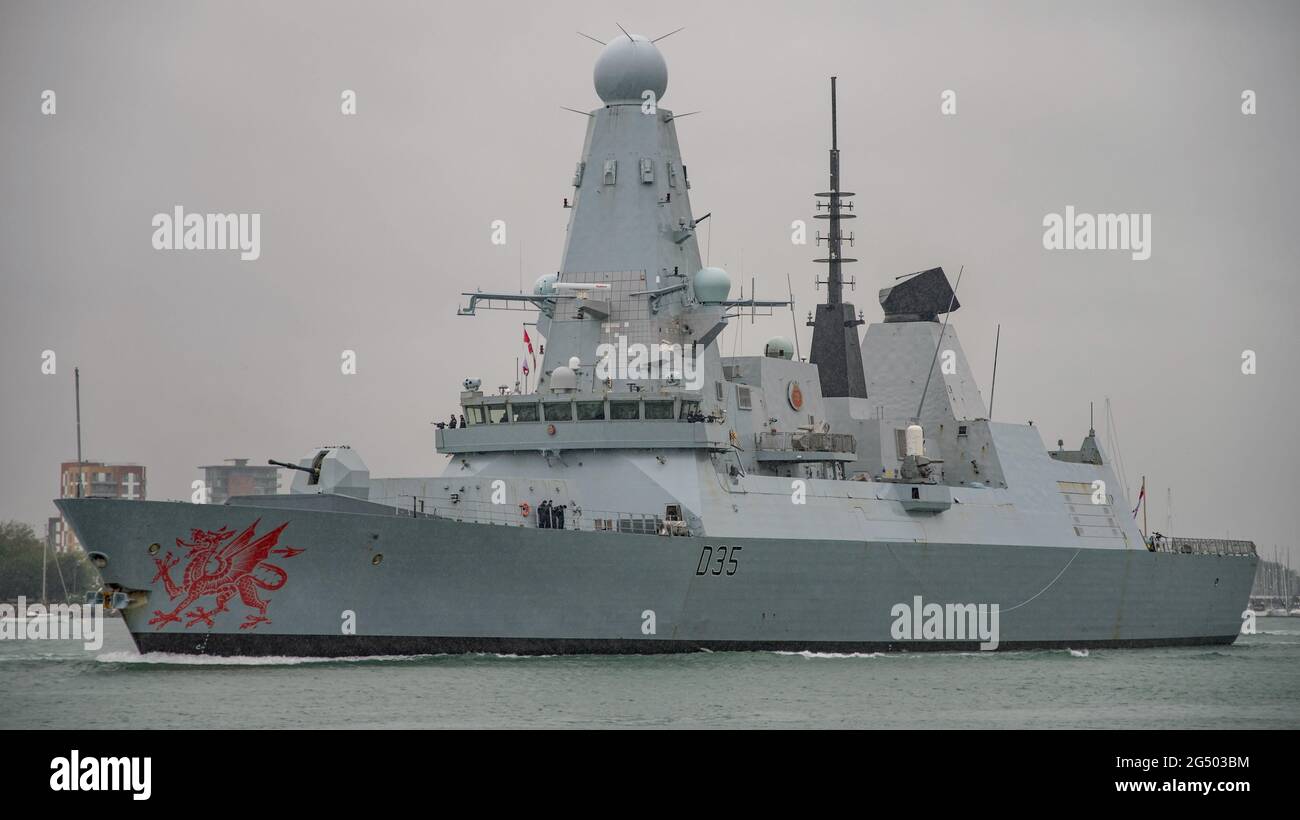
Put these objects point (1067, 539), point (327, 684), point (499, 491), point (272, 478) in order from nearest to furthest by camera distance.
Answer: point (327, 684) → point (499, 491) → point (1067, 539) → point (272, 478)

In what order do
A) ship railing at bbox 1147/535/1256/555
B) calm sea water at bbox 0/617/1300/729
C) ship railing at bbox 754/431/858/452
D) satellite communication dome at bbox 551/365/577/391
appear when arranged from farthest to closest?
ship railing at bbox 1147/535/1256/555
ship railing at bbox 754/431/858/452
satellite communication dome at bbox 551/365/577/391
calm sea water at bbox 0/617/1300/729

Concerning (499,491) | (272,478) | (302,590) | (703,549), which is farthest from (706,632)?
(272,478)

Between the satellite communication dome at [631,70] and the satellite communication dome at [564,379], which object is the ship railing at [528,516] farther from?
the satellite communication dome at [631,70]

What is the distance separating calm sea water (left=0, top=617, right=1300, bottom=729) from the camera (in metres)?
20.9

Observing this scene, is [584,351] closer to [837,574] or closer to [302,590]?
[837,574]

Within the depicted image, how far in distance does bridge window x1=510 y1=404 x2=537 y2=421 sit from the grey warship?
0.04 m

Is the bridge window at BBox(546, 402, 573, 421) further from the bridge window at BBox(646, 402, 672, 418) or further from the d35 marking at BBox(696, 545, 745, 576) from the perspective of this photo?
the d35 marking at BBox(696, 545, 745, 576)

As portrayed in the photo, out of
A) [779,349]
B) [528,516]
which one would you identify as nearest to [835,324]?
[779,349]

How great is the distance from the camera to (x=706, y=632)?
28844mm

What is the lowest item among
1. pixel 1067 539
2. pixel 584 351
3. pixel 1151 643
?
pixel 1151 643

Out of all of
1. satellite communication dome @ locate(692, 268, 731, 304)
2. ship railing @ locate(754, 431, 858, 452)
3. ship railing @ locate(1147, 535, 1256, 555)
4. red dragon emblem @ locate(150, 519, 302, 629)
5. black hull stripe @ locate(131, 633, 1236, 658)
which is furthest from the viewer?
ship railing @ locate(1147, 535, 1256, 555)

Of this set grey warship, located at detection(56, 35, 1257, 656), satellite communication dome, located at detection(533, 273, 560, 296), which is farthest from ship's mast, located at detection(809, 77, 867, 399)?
satellite communication dome, located at detection(533, 273, 560, 296)

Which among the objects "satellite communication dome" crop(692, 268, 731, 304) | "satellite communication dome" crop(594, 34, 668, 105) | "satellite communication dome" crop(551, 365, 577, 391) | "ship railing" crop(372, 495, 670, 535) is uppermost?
"satellite communication dome" crop(594, 34, 668, 105)
